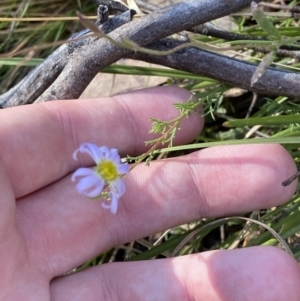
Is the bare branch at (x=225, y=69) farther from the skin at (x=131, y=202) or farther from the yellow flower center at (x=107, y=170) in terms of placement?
the yellow flower center at (x=107, y=170)

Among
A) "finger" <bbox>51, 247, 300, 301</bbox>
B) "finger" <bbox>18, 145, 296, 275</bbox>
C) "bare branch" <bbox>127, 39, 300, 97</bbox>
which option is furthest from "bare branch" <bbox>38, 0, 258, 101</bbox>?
"finger" <bbox>51, 247, 300, 301</bbox>

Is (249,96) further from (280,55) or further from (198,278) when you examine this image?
(198,278)

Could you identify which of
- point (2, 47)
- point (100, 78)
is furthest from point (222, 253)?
point (2, 47)

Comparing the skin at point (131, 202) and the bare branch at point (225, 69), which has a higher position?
the bare branch at point (225, 69)

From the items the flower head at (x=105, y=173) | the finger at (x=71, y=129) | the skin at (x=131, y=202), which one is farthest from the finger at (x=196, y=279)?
the flower head at (x=105, y=173)

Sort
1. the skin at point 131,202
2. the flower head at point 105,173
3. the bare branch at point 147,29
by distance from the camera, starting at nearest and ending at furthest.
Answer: the flower head at point 105,173, the bare branch at point 147,29, the skin at point 131,202

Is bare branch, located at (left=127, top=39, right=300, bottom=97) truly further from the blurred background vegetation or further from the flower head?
the flower head

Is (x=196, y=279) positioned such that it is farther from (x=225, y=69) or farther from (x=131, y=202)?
(x=225, y=69)
